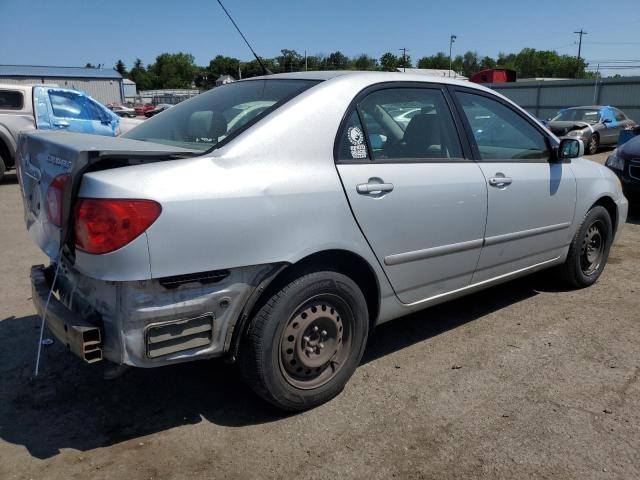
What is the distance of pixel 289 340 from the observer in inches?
110

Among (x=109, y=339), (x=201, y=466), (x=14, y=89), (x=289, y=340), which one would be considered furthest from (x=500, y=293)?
(x=14, y=89)

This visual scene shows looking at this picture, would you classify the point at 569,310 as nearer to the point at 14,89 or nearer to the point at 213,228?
the point at 213,228

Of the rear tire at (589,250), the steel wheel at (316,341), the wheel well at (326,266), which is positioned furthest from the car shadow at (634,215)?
the steel wheel at (316,341)

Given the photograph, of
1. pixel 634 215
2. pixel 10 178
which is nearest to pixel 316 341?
pixel 634 215

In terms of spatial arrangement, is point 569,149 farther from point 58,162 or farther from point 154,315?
point 58,162

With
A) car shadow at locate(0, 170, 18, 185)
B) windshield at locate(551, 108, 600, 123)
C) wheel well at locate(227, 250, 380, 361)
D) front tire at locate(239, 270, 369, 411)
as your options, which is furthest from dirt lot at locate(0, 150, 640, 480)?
windshield at locate(551, 108, 600, 123)

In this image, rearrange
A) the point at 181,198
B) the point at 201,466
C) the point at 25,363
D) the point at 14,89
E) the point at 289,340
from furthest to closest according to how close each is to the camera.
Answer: the point at 14,89
the point at 25,363
the point at 289,340
the point at 201,466
the point at 181,198

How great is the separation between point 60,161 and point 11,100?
395 inches

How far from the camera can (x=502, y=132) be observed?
13.5 ft

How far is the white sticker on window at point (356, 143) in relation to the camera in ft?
9.71

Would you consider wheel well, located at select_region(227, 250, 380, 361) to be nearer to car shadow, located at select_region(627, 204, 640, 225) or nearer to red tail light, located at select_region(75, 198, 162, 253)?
red tail light, located at select_region(75, 198, 162, 253)

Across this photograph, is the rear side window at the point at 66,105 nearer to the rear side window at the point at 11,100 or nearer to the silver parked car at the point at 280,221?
the rear side window at the point at 11,100

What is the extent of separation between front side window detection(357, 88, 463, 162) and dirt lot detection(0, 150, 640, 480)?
128cm

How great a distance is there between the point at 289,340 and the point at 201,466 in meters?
0.69
